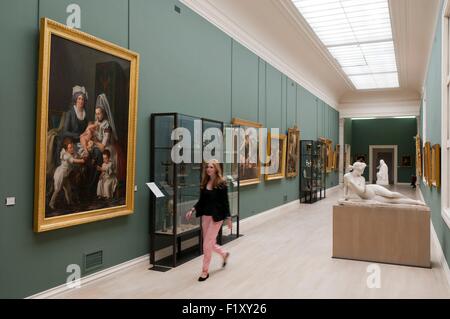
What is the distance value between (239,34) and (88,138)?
7654mm

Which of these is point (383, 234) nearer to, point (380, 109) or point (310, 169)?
point (310, 169)

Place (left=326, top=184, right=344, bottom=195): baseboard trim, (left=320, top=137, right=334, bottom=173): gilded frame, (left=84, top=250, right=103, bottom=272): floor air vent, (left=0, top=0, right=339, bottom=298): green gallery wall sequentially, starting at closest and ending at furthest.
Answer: (left=0, top=0, right=339, bottom=298): green gallery wall
(left=84, top=250, right=103, bottom=272): floor air vent
(left=320, top=137, right=334, bottom=173): gilded frame
(left=326, top=184, right=344, bottom=195): baseboard trim

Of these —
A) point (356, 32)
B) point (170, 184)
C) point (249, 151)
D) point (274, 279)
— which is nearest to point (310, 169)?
point (356, 32)

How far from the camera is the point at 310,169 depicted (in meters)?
20.7

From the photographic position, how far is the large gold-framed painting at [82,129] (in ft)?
19.1

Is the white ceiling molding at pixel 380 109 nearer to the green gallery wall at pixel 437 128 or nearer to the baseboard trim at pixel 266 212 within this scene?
the baseboard trim at pixel 266 212

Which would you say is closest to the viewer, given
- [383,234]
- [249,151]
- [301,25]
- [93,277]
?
[93,277]

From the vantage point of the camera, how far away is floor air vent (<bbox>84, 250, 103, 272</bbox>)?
6.79 meters

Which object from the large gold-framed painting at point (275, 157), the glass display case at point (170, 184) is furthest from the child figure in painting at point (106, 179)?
the large gold-framed painting at point (275, 157)

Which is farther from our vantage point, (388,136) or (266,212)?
(388,136)

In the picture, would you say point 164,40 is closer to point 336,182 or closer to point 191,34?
point 191,34

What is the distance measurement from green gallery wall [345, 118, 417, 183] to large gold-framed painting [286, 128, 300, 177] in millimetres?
18737

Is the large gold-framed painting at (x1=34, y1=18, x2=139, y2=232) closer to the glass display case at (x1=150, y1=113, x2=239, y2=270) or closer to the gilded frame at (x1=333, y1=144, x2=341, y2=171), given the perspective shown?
the glass display case at (x1=150, y1=113, x2=239, y2=270)

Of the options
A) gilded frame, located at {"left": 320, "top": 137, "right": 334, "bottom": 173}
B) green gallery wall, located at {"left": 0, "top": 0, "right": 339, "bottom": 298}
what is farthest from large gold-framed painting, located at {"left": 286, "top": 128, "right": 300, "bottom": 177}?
gilded frame, located at {"left": 320, "top": 137, "right": 334, "bottom": 173}
